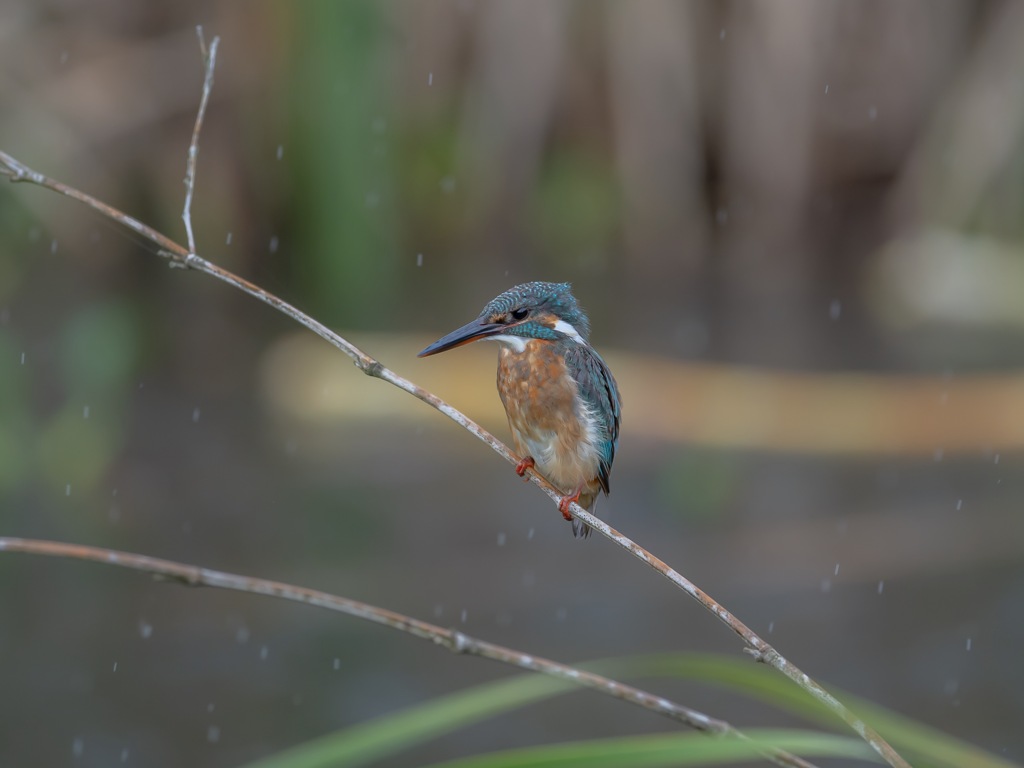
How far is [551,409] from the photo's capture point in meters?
2.31

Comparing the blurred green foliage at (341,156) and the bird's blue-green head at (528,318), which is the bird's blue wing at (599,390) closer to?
the bird's blue-green head at (528,318)

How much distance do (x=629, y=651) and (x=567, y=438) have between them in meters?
3.06

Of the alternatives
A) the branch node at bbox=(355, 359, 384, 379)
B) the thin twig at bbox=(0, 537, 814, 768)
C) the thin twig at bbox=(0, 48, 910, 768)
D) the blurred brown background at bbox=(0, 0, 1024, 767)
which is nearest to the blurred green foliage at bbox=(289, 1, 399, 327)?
the blurred brown background at bbox=(0, 0, 1024, 767)

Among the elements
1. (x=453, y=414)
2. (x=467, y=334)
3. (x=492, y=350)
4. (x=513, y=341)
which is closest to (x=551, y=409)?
(x=513, y=341)

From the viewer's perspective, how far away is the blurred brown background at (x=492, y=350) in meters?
5.18

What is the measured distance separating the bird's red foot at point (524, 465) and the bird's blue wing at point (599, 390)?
133 mm

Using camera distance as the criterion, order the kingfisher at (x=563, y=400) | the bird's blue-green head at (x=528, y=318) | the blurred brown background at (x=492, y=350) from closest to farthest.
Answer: the bird's blue-green head at (x=528, y=318)
the kingfisher at (x=563, y=400)
the blurred brown background at (x=492, y=350)

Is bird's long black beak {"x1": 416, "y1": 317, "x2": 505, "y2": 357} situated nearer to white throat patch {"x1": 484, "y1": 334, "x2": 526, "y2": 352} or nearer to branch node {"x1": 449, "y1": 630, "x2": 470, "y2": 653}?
white throat patch {"x1": 484, "y1": 334, "x2": 526, "y2": 352}

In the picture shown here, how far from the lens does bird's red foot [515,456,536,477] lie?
6.72 ft

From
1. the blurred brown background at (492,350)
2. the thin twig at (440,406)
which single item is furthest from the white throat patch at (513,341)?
the blurred brown background at (492,350)

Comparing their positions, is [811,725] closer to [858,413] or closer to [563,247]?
[858,413]

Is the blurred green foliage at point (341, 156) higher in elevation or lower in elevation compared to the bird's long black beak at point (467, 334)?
higher

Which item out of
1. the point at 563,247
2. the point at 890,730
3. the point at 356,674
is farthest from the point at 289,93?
the point at 890,730

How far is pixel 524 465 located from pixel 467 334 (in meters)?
0.32
